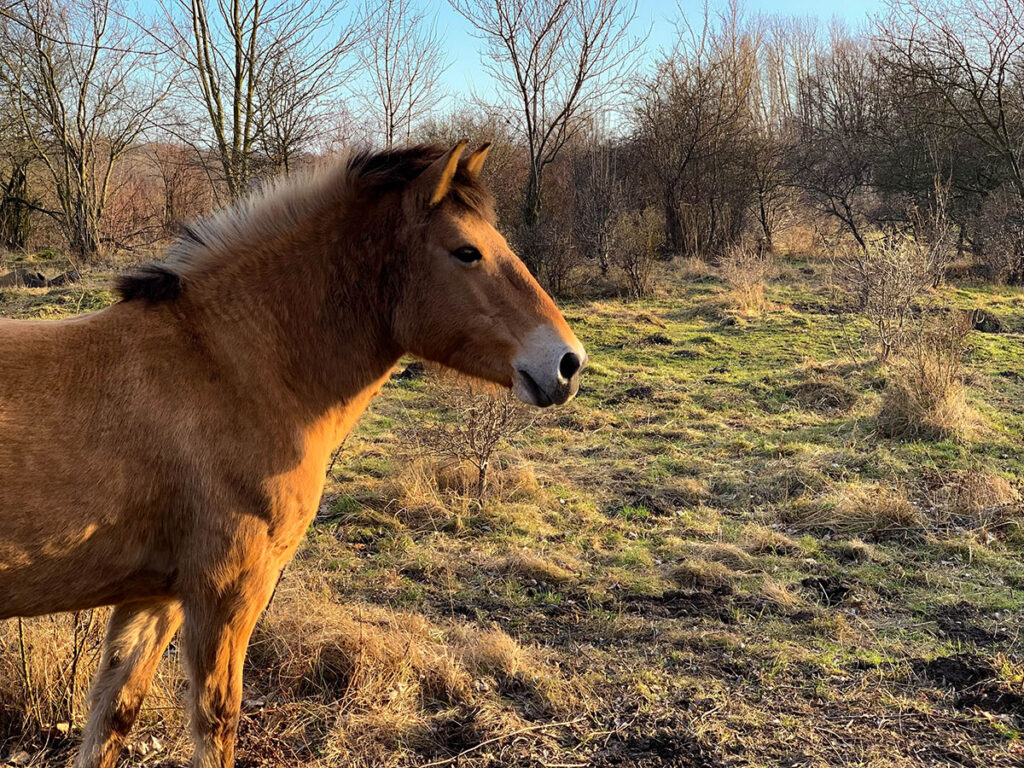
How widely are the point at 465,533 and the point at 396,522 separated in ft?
1.73

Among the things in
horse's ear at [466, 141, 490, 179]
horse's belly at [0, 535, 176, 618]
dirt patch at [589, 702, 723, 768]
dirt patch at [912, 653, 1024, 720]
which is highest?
horse's ear at [466, 141, 490, 179]

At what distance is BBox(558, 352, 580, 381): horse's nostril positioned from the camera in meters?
2.29

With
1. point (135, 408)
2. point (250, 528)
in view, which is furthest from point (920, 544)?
point (135, 408)

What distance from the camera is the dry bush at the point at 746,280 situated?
1412 cm

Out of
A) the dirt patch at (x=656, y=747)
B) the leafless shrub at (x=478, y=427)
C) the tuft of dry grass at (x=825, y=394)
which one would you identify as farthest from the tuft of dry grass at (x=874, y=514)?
the tuft of dry grass at (x=825, y=394)

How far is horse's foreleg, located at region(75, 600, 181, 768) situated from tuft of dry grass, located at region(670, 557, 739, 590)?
10.2 ft

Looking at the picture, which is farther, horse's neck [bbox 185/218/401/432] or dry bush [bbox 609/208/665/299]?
dry bush [bbox 609/208/665/299]

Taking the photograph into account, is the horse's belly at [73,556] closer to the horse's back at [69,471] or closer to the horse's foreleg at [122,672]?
the horse's back at [69,471]

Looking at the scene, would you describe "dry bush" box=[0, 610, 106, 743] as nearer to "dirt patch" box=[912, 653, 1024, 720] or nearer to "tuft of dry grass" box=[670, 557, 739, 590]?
"tuft of dry grass" box=[670, 557, 739, 590]

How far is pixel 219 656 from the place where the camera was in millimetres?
2197

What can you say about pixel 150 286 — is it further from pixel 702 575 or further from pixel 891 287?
pixel 891 287

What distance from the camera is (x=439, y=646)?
137 inches

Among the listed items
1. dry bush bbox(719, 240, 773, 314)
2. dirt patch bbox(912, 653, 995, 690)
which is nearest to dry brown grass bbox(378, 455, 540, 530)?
dirt patch bbox(912, 653, 995, 690)

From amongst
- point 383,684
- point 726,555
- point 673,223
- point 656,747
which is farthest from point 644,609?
point 673,223
